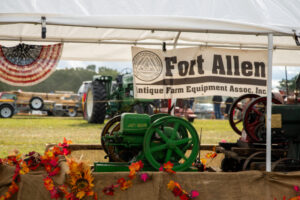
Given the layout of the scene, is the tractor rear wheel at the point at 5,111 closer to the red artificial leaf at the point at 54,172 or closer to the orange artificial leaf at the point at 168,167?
the red artificial leaf at the point at 54,172

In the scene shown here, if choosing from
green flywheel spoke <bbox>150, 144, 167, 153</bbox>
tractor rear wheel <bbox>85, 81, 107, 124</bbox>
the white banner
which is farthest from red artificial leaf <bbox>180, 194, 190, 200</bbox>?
tractor rear wheel <bbox>85, 81, 107, 124</bbox>

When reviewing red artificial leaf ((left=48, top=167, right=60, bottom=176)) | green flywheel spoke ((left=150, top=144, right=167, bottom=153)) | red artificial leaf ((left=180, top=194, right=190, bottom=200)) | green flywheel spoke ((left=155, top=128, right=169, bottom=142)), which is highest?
green flywheel spoke ((left=155, top=128, right=169, bottom=142))

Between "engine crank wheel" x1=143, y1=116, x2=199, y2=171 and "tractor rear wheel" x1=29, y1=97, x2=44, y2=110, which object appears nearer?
"engine crank wheel" x1=143, y1=116, x2=199, y2=171

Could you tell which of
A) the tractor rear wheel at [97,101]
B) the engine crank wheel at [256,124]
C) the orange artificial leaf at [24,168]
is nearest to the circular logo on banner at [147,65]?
the engine crank wheel at [256,124]

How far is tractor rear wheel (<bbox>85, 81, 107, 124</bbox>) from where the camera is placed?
10688mm

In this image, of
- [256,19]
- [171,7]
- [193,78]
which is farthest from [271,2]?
[193,78]

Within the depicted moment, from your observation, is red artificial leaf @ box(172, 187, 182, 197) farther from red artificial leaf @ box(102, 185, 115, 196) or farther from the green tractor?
the green tractor

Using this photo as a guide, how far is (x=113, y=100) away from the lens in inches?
435

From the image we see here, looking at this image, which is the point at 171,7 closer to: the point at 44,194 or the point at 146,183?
the point at 146,183

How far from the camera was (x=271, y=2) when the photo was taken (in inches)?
114

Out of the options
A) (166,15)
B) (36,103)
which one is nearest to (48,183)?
(166,15)

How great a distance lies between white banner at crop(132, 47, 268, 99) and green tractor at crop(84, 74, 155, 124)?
6.11 metres

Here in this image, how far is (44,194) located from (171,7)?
5.36ft

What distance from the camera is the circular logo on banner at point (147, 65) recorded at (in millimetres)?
3789
